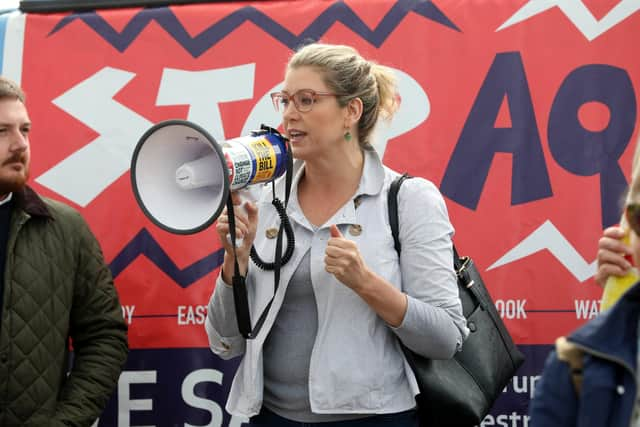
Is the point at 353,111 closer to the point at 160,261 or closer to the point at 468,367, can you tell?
the point at 468,367

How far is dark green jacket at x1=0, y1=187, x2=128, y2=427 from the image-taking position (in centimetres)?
321

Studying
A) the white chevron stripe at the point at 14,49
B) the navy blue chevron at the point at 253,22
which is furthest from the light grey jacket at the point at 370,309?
the white chevron stripe at the point at 14,49

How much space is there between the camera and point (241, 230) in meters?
2.66

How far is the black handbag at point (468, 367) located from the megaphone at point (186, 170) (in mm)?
391

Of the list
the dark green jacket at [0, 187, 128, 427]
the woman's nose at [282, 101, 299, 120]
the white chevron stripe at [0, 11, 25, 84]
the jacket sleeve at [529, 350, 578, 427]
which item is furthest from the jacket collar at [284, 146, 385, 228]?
the white chevron stripe at [0, 11, 25, 84]

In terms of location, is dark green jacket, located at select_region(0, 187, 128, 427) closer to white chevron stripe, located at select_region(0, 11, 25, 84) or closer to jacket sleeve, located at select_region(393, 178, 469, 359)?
white chevron stripe, located at select_region(0, 11, 25, 84)

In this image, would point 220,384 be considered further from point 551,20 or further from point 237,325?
point 551,20

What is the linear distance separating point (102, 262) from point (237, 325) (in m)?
1.00

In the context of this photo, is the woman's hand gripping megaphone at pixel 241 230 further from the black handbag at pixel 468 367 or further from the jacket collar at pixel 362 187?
the black handbag at pixel 468 367

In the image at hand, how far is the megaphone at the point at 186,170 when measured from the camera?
257cm

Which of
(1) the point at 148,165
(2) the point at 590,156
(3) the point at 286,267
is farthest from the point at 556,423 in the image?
(2) the point at 590,156

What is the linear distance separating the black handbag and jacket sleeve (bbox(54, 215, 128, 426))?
129 cm

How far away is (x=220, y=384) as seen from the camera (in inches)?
152

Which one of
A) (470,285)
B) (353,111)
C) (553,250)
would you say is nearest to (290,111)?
(353,111)
